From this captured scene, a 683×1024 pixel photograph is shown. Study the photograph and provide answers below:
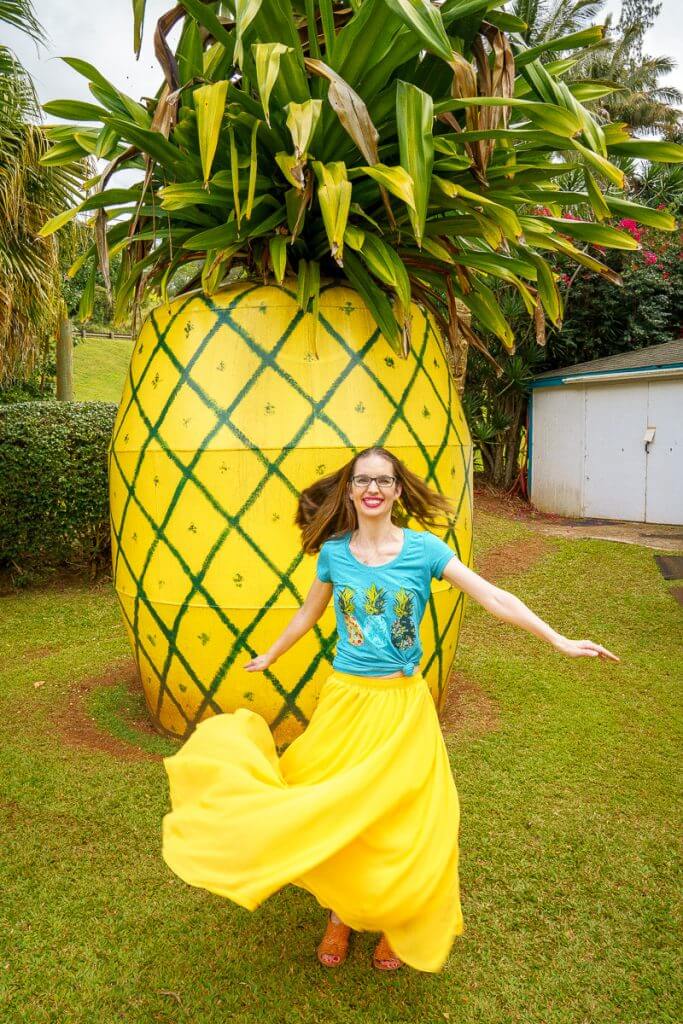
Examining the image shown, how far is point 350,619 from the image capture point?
2.41 metres

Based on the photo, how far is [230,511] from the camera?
3.39 metres

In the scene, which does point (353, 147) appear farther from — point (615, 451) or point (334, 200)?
point (615, 451)

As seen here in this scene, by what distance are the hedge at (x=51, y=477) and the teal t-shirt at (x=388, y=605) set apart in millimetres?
5751

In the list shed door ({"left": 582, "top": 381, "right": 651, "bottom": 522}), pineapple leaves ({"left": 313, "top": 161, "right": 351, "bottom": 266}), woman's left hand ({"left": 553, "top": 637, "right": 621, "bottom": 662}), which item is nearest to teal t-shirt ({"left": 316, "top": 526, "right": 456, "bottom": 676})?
woman's left hand ({"left": 553, "top": 637, "right": 621, "bottom": 662})

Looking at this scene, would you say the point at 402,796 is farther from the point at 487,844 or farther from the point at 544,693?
the point at 544,693

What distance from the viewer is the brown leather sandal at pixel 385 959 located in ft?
8.02

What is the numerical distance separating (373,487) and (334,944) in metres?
1.49

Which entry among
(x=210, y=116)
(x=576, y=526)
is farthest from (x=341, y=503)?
(x=576, y=526)

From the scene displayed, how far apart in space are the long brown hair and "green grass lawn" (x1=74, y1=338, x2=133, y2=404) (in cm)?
2832

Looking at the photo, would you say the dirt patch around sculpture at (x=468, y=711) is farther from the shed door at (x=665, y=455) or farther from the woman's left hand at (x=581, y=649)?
the shed door at (x=665, y=455)

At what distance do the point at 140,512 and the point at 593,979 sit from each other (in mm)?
2577

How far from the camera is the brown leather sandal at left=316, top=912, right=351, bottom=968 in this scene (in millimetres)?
2475

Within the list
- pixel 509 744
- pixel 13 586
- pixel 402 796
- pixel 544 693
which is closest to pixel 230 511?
pixel 402 796

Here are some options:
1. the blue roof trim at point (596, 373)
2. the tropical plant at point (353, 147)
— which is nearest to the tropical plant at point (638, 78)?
the blue roof trim at point (596, 373)
